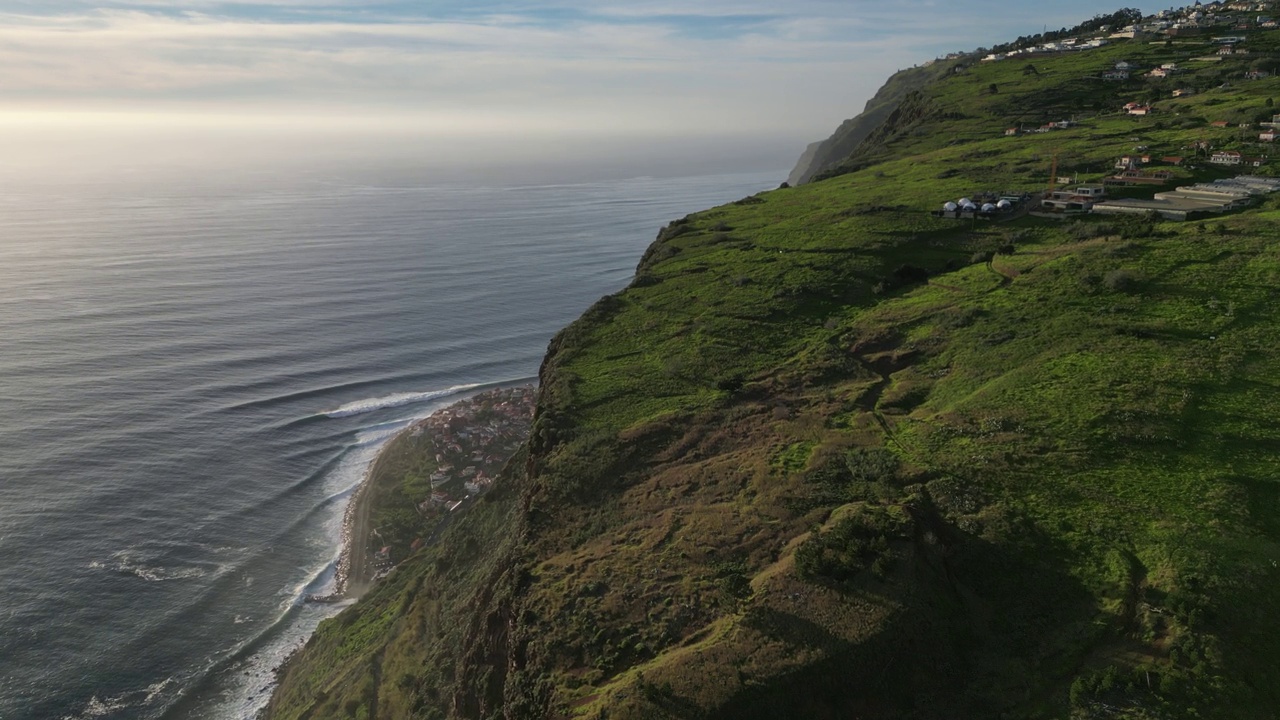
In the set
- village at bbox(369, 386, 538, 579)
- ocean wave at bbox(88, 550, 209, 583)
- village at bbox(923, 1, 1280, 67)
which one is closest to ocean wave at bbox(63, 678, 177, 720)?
ocean wave at bbox(88, 550, 209, 583)

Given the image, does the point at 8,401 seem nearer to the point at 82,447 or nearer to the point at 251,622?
the point at 82,447

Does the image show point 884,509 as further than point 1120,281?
No

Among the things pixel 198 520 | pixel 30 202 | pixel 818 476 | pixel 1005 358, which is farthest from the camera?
pixel 30 202

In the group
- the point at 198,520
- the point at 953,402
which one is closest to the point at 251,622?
the point at 198,520

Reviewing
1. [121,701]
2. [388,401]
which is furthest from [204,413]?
[121,701]

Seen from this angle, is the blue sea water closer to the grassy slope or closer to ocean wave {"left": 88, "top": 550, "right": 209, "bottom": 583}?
ocean wave {"left": 88, "top": 550, "right": 209, "bottom": 583}

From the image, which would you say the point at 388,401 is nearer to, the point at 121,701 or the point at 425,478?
the point at 425,478

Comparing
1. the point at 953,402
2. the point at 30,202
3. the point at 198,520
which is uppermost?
the point at 30,202
